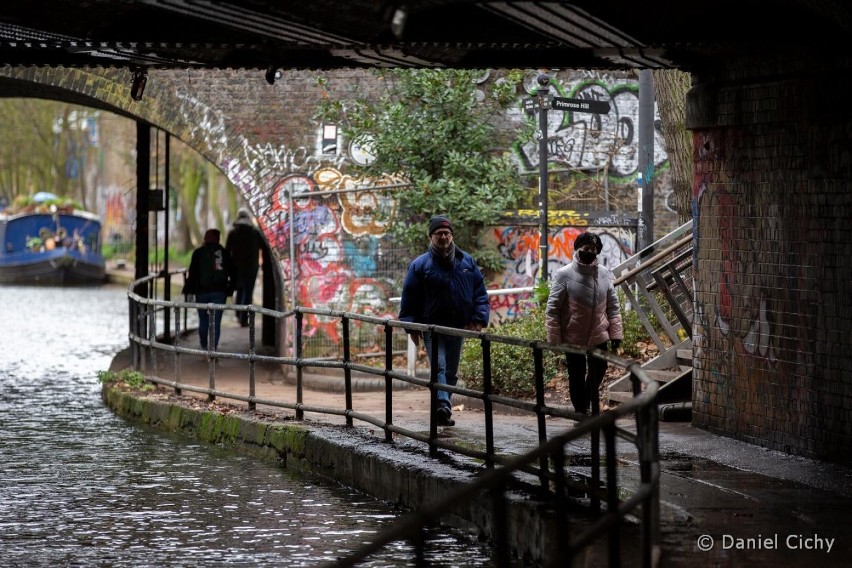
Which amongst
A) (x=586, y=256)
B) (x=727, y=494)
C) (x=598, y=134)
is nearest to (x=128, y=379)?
(x=586, y=256)

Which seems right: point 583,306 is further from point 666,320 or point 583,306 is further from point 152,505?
point 152,505

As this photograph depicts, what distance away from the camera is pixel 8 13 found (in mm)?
9383

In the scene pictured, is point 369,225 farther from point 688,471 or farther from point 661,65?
point 688,471

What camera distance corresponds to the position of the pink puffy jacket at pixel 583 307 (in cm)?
1109

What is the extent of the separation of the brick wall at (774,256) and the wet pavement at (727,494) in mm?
299

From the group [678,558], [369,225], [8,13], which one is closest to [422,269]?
[8,13]

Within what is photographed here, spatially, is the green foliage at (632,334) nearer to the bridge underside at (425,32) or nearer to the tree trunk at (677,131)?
the tree trunk at (677,131)

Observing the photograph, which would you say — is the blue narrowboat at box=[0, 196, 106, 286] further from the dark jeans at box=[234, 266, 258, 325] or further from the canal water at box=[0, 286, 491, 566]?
the canal water at box=[0, 286, 491, 566]

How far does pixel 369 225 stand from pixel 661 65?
7721 millimetres

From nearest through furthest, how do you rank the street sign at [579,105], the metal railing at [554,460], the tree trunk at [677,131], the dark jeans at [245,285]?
1. the metal railing at [554,460]
2. the street sign at [579,105]
3. the tree trunk at [677,131]
4. the dark jeans at [245,285]

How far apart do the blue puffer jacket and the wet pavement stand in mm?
866

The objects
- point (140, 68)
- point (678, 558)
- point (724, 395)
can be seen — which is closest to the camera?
point (678, 558)

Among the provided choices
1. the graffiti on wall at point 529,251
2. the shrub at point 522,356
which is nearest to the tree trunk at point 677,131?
the shrub at point 522,356

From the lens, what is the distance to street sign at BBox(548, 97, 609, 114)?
44.7ft
